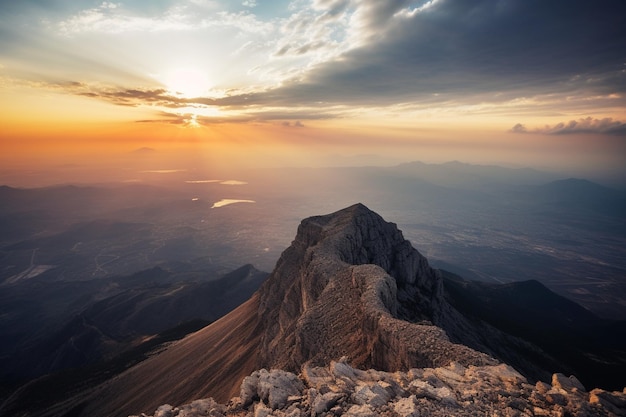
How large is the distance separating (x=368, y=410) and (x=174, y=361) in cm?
7295

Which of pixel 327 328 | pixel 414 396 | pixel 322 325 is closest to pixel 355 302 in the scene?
pixel 327 328

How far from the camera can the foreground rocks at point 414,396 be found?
38.1 feet

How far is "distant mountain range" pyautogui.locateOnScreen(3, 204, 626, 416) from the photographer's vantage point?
23109mm

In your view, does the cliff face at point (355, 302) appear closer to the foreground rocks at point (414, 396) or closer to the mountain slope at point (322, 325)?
the mountain slope at point (322, 325)

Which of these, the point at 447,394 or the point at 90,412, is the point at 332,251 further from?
the point at 90,412

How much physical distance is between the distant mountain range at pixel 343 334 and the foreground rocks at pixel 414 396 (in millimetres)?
3664

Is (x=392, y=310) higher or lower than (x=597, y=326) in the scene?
higher

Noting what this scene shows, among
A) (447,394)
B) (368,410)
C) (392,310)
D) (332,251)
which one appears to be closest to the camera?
→ (368,410)

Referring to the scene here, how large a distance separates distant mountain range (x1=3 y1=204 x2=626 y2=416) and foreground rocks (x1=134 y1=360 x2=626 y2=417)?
366cm

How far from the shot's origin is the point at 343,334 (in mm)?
26422

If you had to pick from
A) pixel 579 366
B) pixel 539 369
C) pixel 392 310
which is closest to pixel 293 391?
pixel 392 310

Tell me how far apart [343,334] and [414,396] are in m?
14.8

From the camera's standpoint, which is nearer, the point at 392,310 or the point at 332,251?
the point at 392,310

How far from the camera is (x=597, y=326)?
159500 millimetres
